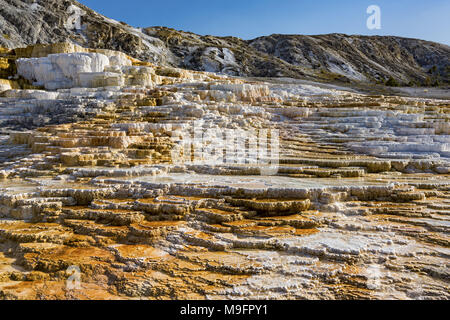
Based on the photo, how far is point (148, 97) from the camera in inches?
424

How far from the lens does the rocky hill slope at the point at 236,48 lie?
28656 mm

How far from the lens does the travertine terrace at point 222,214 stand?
10.4 ft

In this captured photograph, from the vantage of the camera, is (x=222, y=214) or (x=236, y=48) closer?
(x=222, y=214)

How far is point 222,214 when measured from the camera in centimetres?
418

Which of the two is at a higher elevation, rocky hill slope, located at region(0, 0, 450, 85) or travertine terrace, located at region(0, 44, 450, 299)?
rocky hill slope, located at region(0, 0, 450, 85)

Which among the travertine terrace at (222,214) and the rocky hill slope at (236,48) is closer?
the travertine terrace at (222,214)

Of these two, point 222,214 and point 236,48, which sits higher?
point 236,48

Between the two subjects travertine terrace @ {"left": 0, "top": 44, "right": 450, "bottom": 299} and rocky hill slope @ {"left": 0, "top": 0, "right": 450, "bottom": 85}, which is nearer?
travertine terrace @ {"left": 0, "top": 44, "right": 450, "bottom": 299}

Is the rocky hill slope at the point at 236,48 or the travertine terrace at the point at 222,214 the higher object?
the rocky hill slope at the point at 236,48

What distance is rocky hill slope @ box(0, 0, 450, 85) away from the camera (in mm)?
28656

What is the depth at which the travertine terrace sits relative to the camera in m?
3.16

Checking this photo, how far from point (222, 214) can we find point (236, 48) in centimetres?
3772

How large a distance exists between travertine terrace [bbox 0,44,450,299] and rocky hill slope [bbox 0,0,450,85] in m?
23.4

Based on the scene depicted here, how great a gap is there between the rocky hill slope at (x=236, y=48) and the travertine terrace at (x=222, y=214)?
23.4 metres
